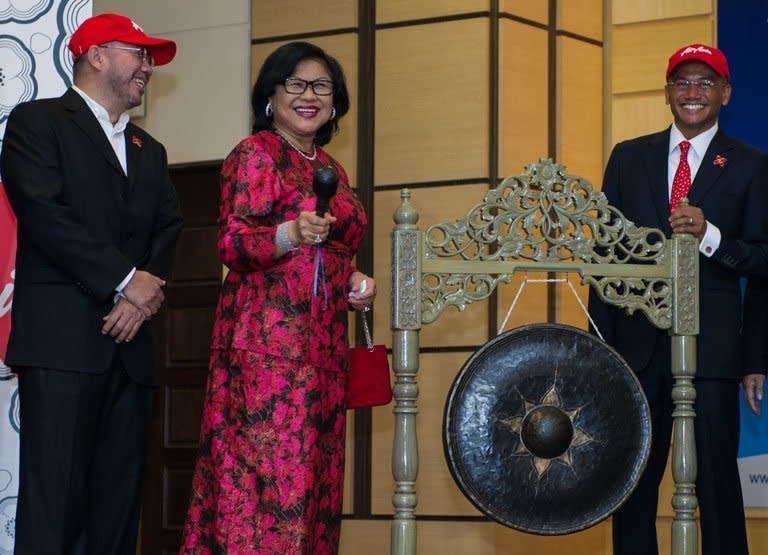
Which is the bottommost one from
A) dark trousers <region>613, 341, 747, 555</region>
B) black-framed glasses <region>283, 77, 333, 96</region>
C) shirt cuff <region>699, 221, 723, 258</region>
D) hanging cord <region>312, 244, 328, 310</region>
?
dark trousers <region>613, 341, 747, 555</region>

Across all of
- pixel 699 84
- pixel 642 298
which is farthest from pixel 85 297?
pixel 699 84

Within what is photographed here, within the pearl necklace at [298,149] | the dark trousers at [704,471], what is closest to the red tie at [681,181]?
the dark trousers at [704,471]

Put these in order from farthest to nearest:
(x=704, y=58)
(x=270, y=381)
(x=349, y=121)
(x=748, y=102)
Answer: (x=349, y=121) < (x=748, y=102) < (x=704, y=58) < (x=270, y=381)

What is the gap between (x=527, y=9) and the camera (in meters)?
5.95

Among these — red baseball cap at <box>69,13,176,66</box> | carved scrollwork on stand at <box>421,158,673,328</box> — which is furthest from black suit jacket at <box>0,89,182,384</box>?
carved scrollwork on stand at <box>421,158,673,328</box>

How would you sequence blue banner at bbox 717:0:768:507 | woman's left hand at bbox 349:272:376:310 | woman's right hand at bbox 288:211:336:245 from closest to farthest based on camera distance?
1. woman's right hand at bbox 288:211:336:245
2. woman's left hand at bbox 349:272:376:310
3. blue banner at bbox 717:0:768:507

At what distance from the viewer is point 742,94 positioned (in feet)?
18.4

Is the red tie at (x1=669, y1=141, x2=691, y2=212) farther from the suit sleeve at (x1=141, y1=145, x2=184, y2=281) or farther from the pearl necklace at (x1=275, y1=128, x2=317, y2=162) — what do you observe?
the suit sleeve at (x1=141, y1=145, x2=184, y2=281)

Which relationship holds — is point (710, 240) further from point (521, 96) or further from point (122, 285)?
point (521, 96)

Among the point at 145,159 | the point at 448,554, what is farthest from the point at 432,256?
the point at 448,554

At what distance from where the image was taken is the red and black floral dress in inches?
134

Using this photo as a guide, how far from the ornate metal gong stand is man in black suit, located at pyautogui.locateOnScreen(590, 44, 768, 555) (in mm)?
120

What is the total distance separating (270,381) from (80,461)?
541 mm

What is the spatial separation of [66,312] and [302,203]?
69 cm
